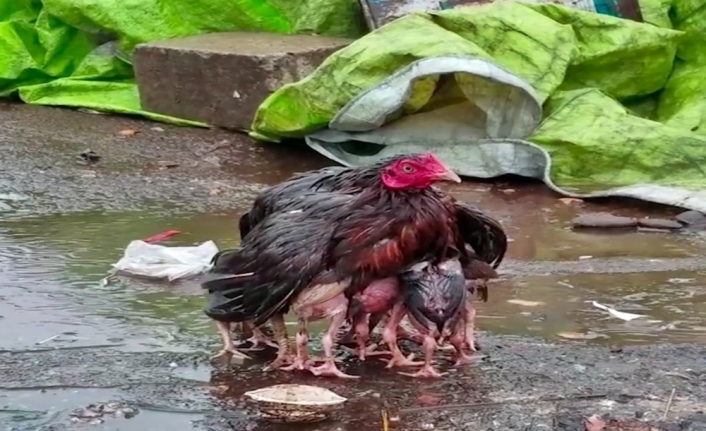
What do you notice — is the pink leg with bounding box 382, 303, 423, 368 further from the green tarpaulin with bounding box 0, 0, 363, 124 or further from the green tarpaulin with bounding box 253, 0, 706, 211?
the green tarpaulin with bounding box 0, 0, 363, 124

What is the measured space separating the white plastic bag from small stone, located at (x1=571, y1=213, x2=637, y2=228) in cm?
185

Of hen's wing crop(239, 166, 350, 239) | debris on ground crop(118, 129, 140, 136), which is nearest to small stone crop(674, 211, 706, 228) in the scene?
hen's wing crop(239, 166, 350, 239)

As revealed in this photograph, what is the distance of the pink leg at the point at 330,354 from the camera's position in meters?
3.83

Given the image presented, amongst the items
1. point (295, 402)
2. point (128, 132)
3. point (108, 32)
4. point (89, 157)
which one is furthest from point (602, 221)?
point (108, 32)

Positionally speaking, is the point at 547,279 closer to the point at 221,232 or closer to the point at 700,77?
the point at 221,232

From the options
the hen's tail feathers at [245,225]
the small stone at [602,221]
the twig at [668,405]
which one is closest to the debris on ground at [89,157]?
the small stone at [602,221]

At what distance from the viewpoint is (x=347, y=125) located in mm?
7098

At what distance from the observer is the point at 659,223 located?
6.05 meters

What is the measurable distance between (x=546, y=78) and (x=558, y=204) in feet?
3.23

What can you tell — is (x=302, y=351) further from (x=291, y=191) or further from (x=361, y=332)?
(x=291, y=191)

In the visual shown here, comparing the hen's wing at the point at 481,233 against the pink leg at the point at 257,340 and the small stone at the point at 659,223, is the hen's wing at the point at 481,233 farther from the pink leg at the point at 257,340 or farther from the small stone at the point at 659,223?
the small stone at the point at 659,223

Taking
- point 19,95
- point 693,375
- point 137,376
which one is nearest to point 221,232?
point 137,376

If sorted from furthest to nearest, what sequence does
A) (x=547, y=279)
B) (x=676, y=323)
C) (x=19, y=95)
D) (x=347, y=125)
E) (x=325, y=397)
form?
(x=19, y=95)
(x=347, y=125)
(x=547, y=279)
(x=676, y=323)
(x=325, y=397)

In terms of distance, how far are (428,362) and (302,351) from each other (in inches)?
15.5
